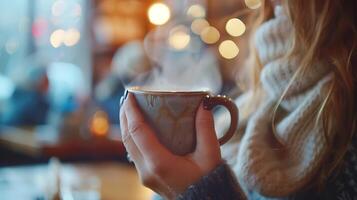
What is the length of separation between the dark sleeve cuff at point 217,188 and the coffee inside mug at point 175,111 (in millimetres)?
40

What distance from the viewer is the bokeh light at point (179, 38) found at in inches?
179

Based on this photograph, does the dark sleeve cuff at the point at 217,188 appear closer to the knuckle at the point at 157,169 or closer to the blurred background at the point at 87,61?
the knuckle at the point at 157,169

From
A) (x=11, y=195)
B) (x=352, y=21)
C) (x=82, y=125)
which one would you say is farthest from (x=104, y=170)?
(x=82, y=125)

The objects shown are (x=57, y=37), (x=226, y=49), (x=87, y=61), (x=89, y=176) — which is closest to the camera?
(x=89, y=176)

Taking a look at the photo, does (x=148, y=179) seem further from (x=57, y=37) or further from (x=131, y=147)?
(x=57, y=37)

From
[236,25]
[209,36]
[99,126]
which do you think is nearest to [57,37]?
[209,36]

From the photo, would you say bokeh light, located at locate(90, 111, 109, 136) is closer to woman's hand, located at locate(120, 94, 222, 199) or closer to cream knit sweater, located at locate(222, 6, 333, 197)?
cream knit sweater, located at locate(222, 6, 333, 197)

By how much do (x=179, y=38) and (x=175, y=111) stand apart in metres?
4.09

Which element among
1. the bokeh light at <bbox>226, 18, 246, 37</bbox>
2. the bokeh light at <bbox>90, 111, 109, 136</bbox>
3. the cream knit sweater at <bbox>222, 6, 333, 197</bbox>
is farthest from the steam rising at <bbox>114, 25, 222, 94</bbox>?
the cream knit sweater at <bbox>222, 6, 333, 197</bbox>

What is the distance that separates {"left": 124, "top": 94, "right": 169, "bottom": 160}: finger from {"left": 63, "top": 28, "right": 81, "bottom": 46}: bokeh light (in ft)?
17.0

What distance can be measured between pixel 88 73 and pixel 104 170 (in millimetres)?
4142

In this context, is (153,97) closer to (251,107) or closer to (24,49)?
(251,107)

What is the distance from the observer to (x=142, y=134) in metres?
0.58

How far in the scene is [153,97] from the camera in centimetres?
57
